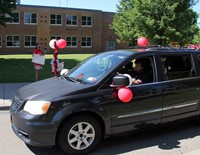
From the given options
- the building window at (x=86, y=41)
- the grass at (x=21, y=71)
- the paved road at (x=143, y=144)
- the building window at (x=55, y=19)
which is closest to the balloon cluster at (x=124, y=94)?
the paved road at (x=143, y=144)

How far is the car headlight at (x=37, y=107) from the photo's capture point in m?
4.78

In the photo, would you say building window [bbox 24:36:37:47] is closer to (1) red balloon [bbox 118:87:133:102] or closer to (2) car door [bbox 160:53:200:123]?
(2) car door [bbox 160:53:200:123]

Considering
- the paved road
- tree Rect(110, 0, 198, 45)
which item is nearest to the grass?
tree Rect(110, 0, 198, 45)

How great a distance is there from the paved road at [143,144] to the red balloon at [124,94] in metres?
0.88

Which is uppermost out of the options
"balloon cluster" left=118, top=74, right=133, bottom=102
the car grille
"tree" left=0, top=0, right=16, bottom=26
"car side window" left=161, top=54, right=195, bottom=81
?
"tree" left=0, top=0, right=16, bottom=26

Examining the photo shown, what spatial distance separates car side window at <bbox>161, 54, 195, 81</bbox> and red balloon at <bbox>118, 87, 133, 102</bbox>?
1.05 metres

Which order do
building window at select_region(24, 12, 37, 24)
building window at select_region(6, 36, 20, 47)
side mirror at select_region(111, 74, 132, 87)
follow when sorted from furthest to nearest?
building window at select_region(24, 12, 37, 24)
building window at select_region(6, 36, 20, 47)
side mirror at select_region(111, 74, 132, 87)

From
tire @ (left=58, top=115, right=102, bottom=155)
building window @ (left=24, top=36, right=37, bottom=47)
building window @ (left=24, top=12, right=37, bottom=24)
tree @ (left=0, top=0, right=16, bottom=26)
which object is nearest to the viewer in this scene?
tire @ (left=58, top=115, right=102, bottom=155)

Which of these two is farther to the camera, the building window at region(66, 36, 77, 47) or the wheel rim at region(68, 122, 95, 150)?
the building window at region(66, 36, 77, 47)

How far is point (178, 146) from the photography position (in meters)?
5.58

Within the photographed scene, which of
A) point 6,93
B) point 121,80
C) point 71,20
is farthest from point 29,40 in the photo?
point 121,80

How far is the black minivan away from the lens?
190 inches

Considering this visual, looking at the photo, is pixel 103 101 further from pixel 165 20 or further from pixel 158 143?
pixel 165 20

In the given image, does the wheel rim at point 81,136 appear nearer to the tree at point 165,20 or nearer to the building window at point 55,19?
the tree at point 165,20
